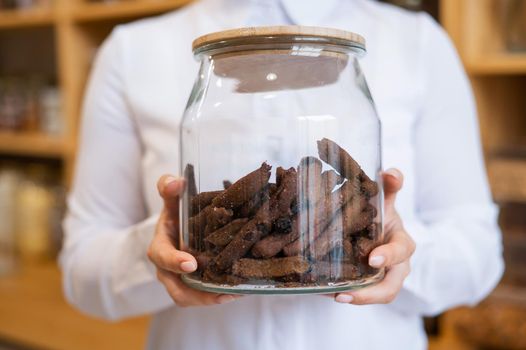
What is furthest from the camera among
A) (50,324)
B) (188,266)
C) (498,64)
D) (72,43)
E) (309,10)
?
(72,43)

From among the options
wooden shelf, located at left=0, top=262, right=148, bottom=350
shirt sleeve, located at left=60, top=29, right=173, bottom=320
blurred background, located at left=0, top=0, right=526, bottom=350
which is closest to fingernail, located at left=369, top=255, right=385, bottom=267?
shirt sleeve, located at left=60, top=29, right=173, bottom=320

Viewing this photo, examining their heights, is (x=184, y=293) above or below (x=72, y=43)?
below

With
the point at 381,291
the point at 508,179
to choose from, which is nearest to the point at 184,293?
the point at 381,291

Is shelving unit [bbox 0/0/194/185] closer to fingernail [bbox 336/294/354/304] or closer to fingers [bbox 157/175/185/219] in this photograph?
fingers [bbox 157/175/185/219]

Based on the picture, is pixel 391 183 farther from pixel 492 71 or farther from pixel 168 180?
pixel 492 71

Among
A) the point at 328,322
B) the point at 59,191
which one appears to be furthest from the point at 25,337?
the point at 328,322

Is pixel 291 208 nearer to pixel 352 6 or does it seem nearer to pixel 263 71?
pixel 263 71
